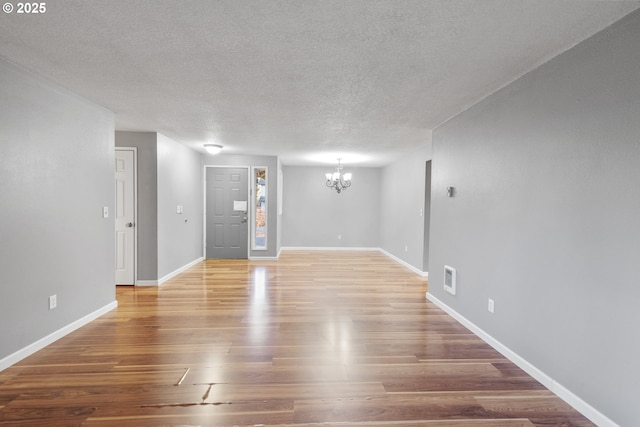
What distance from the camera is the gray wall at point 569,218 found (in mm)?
1694

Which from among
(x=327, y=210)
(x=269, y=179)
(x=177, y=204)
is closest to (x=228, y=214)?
(x=269, y=179)

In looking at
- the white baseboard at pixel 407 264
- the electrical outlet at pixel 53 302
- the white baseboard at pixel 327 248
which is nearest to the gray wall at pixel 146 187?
the electrical outlet at pixel 53 302

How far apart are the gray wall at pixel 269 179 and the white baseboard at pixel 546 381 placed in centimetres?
460

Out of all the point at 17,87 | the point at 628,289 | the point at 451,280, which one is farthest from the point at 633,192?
the point at 17,87

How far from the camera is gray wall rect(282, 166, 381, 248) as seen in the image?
8.53 meters

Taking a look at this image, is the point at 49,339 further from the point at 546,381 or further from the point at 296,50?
the point at 546,381

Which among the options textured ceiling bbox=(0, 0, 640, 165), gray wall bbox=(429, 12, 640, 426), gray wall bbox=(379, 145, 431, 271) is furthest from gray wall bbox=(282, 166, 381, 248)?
gray wall bbox=(429, 12, 640, 426)

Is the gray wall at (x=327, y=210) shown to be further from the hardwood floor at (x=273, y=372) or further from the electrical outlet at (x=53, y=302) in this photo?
the electrical outlet at (x=53, y=302)

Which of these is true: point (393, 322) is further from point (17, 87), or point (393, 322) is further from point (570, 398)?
point (17, 87)

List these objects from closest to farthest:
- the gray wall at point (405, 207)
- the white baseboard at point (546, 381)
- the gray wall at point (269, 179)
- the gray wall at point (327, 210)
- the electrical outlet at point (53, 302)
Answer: the white baseboard at point (546, 381)
the electrical outlet at point (53, 302)
the gray wall at point (405, 207)
the gray wall at point (269, 179)
the gray wall at point (327, 210)

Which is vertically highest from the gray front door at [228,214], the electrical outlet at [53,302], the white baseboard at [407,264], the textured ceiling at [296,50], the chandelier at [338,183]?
the textured ceiling at [296,50]

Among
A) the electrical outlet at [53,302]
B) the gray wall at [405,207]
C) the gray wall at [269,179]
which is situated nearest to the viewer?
the electrical outlet at [53,302]

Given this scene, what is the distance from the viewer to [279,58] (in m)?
2.24

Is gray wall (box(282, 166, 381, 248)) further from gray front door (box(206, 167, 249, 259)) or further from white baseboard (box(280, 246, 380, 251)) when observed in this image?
gray front door (box(206, 167, 249, 259))
